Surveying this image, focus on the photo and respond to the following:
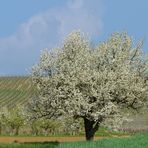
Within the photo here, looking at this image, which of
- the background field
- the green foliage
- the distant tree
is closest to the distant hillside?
the background field

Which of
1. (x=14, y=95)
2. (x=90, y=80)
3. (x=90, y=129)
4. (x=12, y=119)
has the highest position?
(x=14, y=95)

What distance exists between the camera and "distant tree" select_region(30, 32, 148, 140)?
6638 cm

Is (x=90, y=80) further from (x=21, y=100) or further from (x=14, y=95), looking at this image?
(x=14, y=95)

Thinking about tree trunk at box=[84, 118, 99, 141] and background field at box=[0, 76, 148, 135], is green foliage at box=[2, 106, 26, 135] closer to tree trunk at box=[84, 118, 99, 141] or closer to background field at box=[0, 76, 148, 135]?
background field at box=[0, 76, 148, 135]

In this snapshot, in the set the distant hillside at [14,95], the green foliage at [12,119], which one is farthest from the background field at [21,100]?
the green foliage at [12,119]

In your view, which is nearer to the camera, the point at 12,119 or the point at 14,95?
the point at 12,119

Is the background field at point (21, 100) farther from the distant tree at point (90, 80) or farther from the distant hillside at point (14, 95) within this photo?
the distant tree at point (90, 80)

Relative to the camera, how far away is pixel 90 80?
6700cm

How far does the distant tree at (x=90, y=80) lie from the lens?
218 feet

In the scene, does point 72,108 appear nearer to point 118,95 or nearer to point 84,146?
point 118,95

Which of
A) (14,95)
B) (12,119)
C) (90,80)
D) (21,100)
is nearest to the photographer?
(90,80)

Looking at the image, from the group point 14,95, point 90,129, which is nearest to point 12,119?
point 14,95

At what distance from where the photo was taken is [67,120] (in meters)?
68.5

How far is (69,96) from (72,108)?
5.53 ft
